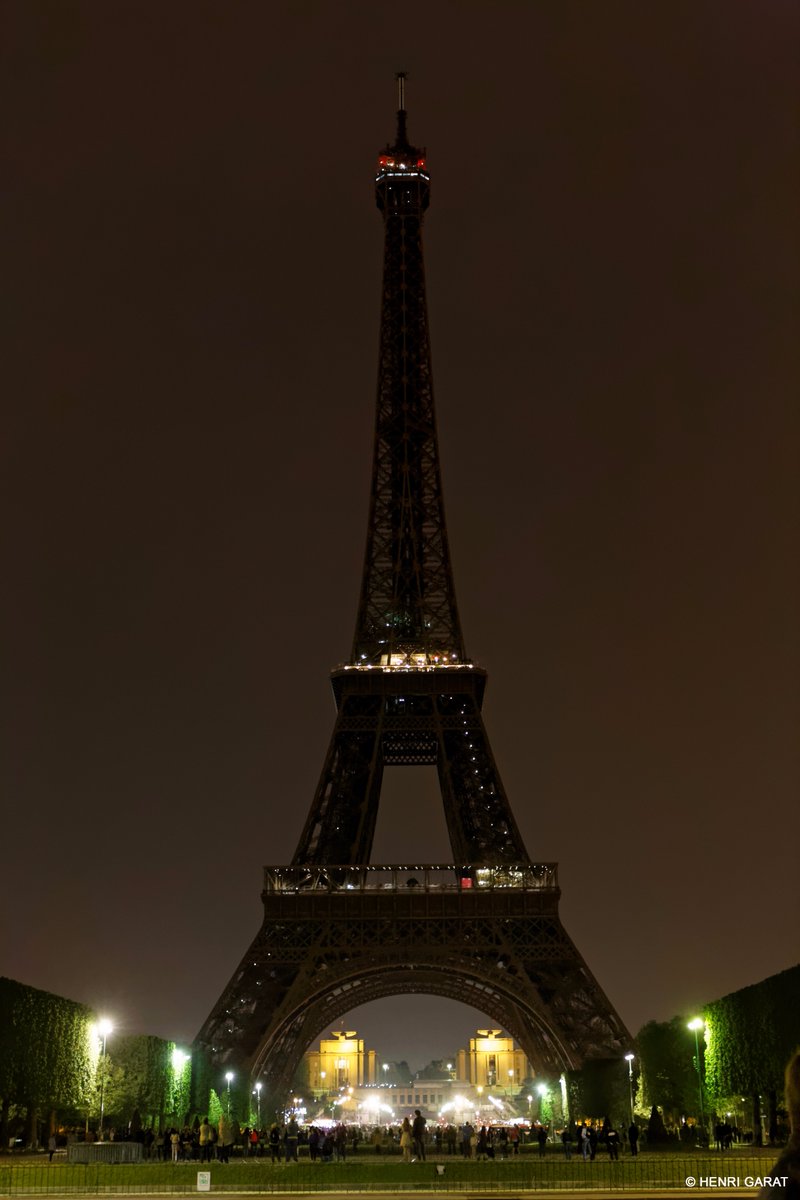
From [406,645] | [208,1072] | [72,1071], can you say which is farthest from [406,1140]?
[406,645]

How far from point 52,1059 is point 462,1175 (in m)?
23.3

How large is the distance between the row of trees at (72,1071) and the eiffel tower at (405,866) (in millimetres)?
2780

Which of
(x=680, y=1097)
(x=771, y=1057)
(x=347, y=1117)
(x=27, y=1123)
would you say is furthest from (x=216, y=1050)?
(x=347, y=1117)

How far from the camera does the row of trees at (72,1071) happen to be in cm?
4741

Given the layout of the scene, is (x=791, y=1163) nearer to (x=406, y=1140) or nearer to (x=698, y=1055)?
(x=406, y=1140)

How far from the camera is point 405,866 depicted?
216 ft

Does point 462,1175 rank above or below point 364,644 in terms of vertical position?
below

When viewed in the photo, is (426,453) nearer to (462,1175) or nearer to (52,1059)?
(52,1059)

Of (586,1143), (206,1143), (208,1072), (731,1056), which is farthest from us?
(208,1072)

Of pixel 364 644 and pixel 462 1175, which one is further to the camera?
pixel 364 644

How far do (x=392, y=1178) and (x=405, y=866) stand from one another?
33454 mm

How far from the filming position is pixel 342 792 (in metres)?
69.8

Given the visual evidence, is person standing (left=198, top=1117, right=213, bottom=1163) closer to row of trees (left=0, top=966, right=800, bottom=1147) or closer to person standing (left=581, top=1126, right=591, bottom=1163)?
row of trees (left=0, top=966, right=800, bottom=1147)

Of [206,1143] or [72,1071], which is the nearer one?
[206,1143]
